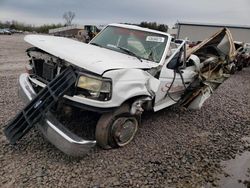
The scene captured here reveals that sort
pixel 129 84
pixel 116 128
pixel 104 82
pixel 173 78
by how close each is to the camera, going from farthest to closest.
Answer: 1. pixel 173 78
2. pixel 116 128
3. pixel 129 84
4. pixel 104 82

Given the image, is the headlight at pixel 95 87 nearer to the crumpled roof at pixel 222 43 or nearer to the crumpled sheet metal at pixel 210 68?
the crumpled sheet metal at pixel 210 68

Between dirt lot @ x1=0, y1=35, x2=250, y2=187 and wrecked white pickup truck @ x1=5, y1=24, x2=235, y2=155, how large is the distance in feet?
0.97

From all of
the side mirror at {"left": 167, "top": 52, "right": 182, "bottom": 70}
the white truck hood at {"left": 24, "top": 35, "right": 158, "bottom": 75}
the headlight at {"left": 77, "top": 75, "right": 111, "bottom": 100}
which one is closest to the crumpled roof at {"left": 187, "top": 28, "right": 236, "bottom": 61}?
the side mirror at {"left": 167, "top": 52, "right": 182, "bottom": 70}

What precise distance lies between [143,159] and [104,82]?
1.31m

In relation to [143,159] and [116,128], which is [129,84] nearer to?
[116,128]

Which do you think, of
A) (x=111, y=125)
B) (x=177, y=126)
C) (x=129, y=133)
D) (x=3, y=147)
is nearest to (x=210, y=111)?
(x=177, y=126)

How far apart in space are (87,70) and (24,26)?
87.7m

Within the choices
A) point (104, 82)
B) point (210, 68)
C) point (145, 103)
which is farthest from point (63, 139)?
point (210, 68)

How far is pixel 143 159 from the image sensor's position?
3963 mm

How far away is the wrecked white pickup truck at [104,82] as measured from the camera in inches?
140

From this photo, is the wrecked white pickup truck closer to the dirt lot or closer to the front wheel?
the front wheel

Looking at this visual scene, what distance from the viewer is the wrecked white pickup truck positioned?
11.6 feet

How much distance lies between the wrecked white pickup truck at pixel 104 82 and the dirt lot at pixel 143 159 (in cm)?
29

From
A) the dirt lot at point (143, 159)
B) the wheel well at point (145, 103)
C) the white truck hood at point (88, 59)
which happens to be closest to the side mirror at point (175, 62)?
the white truck hood at point (88, 59)
